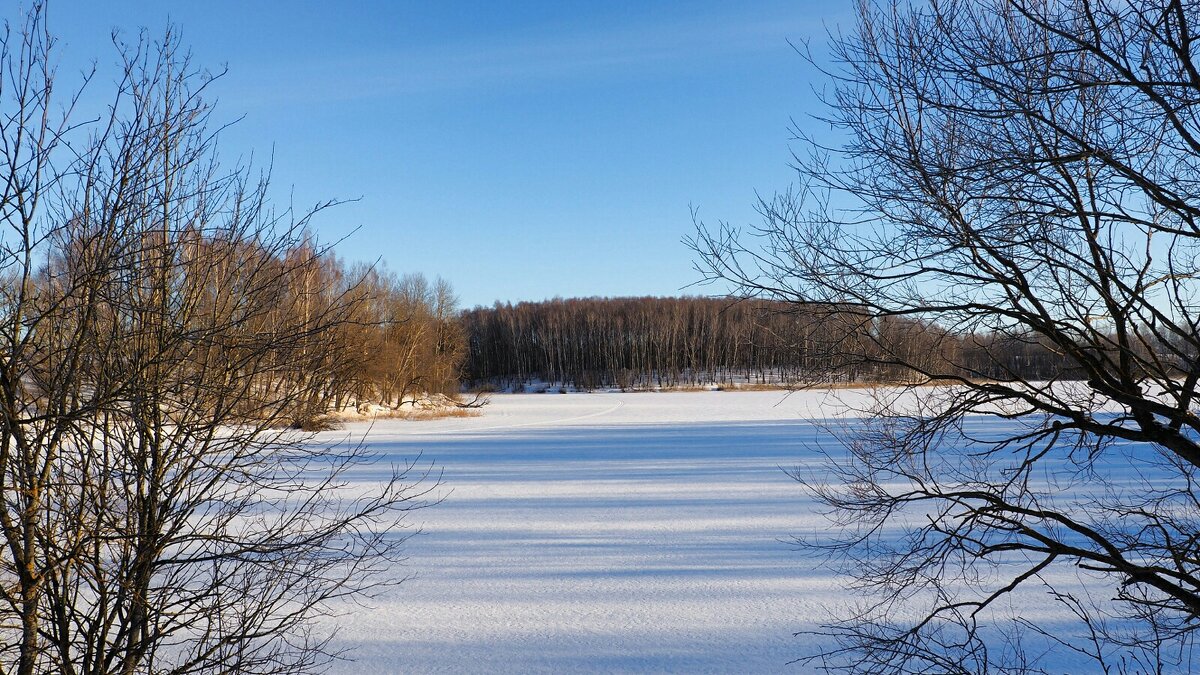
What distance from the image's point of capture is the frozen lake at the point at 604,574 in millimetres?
6262

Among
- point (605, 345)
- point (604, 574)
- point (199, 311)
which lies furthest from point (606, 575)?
point (605, 345)

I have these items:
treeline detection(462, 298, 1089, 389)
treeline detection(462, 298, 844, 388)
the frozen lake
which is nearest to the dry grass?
treeline detection(462, 298, 1089, 389)

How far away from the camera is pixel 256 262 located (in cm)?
498

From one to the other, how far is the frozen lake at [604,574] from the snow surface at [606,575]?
0.02 meters

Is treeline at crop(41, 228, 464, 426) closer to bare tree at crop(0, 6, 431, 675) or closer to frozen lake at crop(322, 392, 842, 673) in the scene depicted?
bare tree at crop(0, 6, 431, 675)

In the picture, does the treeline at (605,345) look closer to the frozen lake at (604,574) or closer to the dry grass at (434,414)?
the dry grass at (434,414)

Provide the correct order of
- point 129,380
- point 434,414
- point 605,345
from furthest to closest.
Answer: point 605,345 < point 434,414 < point 129,380

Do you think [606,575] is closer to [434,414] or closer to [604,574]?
[604,574]

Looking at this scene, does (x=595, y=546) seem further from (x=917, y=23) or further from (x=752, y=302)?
(x=917, y=23)

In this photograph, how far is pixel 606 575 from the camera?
27.0 feet

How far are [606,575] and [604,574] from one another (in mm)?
44

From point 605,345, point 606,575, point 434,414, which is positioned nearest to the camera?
point 606,575

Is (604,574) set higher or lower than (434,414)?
lower

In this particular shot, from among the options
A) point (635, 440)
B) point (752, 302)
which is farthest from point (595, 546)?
point (635, 440)
